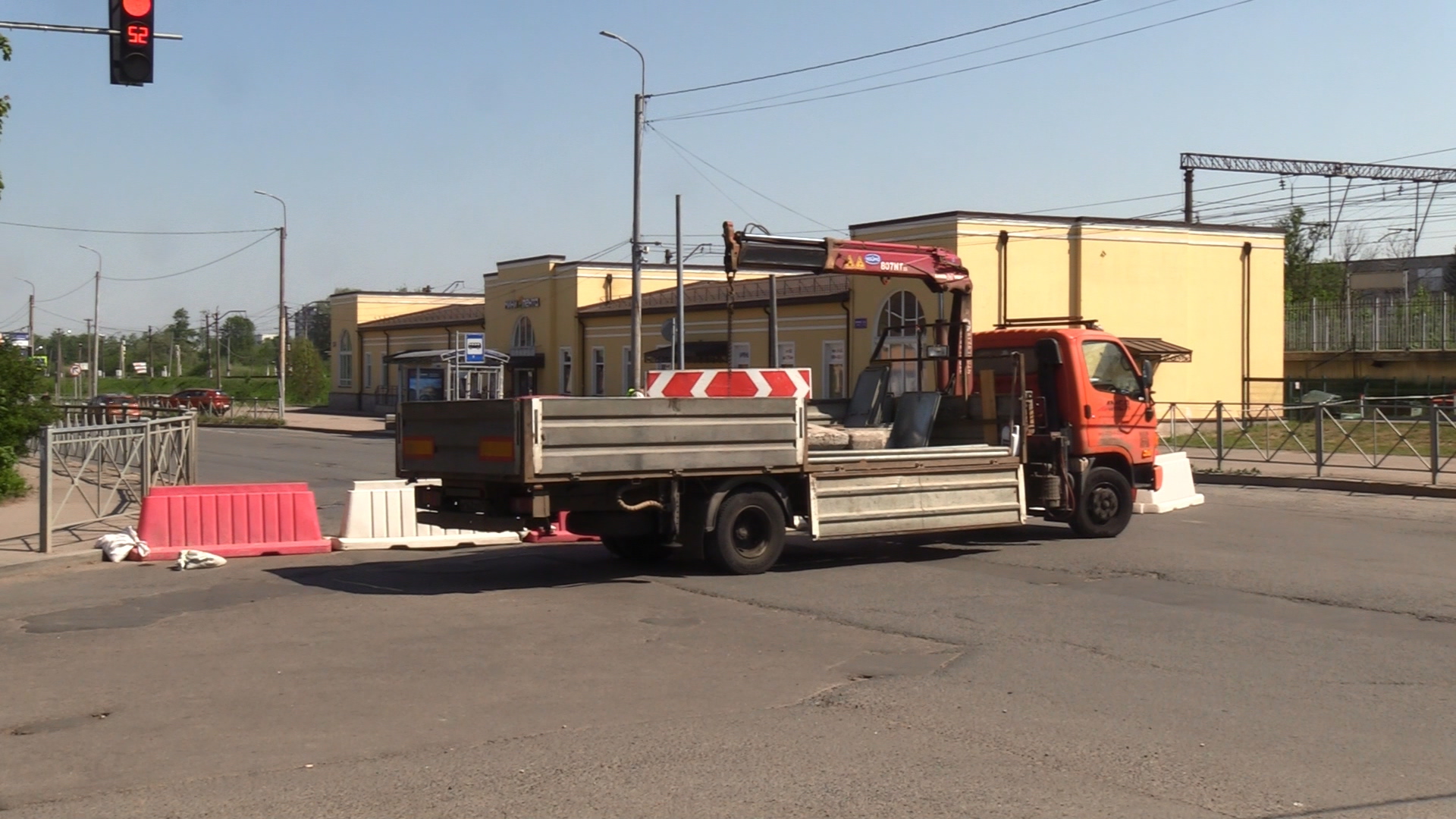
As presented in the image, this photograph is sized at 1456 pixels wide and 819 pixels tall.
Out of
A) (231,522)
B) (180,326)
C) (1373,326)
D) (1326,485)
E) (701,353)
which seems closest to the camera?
(231,522)

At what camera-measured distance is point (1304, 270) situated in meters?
84.1

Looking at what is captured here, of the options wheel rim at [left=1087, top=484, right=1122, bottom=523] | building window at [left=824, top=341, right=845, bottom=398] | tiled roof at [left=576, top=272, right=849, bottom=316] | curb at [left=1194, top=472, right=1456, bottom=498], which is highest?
tiled roof at [left=576, top=272, right=849, bottom=316]

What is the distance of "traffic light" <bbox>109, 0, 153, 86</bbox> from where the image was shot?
13281 millimetres

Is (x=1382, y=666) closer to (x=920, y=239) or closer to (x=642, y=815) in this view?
(x=642, y=815)

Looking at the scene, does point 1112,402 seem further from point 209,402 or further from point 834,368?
point 209,402

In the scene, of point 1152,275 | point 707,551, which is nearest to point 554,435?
point 707,551

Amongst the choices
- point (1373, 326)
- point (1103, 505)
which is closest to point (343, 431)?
point (1373, 326)

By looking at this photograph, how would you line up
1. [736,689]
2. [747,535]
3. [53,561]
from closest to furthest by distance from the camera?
[736,689] < [747,535] < [53,561]

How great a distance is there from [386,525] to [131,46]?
561cm

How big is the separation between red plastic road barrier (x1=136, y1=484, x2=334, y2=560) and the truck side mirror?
8.33 m

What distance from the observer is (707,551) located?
490 inches

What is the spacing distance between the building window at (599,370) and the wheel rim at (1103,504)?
39.9m

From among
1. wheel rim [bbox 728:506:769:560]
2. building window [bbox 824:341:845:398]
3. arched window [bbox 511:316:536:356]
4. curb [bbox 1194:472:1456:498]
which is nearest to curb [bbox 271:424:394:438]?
arched window [bbox 511:316:536:356]

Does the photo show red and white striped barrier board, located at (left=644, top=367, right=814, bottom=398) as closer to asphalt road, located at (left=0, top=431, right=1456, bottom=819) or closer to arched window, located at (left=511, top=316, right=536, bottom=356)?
asphalt road, located at (left=0, top=431, right=1456, bottom=819)
